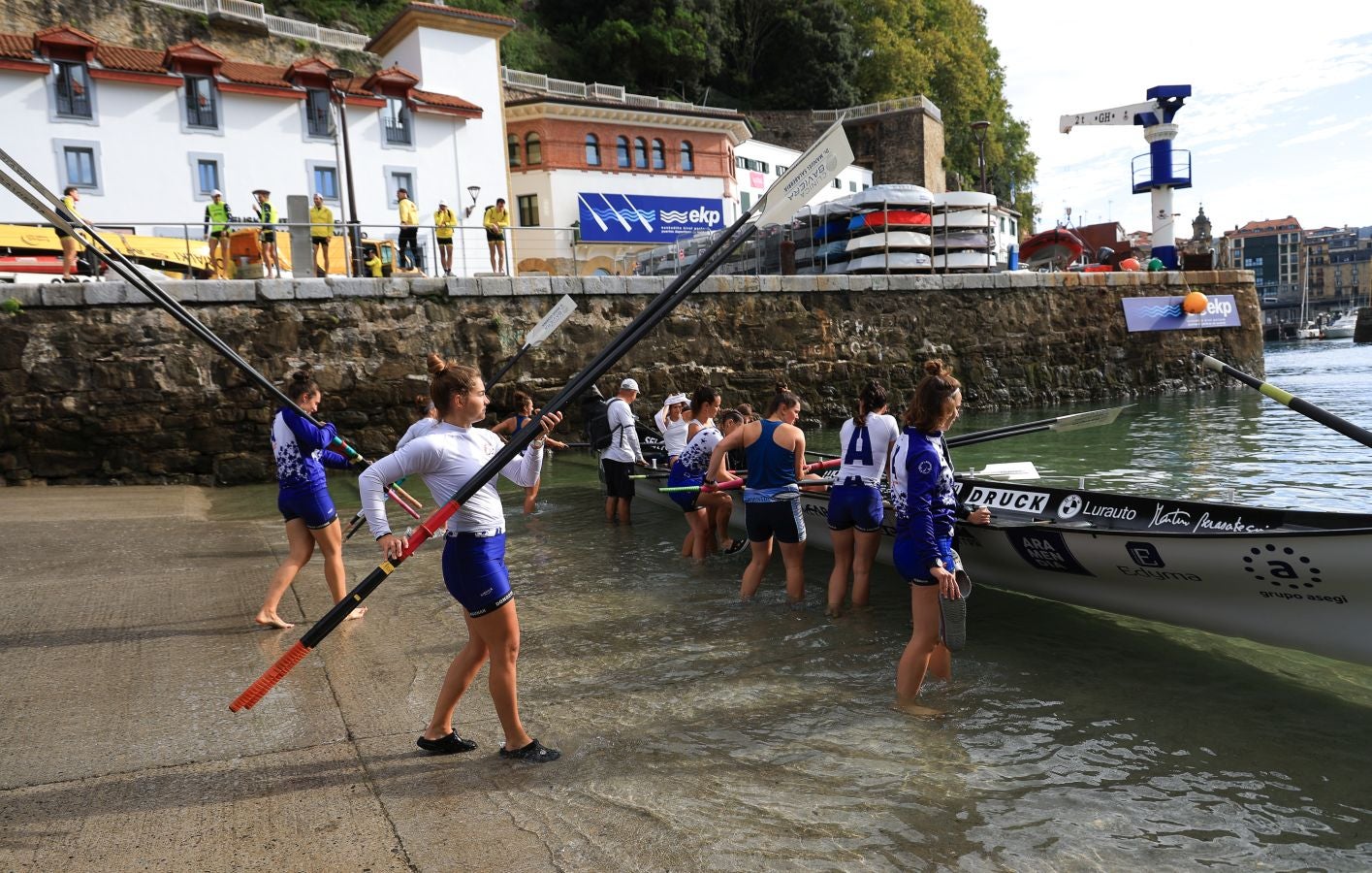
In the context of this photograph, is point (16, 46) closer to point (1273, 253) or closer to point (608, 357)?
point (608, 357)

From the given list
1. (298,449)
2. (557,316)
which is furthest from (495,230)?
(298,449)

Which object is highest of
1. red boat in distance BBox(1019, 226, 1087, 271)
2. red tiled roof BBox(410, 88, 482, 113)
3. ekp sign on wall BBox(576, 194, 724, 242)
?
red tiled roof BBox(410, 88, 482, 113)

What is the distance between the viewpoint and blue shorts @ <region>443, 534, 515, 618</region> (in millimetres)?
4145

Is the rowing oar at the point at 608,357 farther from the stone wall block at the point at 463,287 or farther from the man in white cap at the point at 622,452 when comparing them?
the stone wall block at the point at 463,287

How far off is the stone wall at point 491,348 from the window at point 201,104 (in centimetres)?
1904

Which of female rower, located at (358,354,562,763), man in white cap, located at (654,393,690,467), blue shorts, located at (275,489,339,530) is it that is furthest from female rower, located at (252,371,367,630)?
man in white cap, located at (654,393,690,467)

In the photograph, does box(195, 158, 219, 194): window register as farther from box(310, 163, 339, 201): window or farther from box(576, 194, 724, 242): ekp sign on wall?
box(576, 194, 724, 242): ekp sign on wall

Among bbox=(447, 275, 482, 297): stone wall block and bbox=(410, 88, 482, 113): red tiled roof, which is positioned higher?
bbox=(410, 88, 482, 113): red tiled roof

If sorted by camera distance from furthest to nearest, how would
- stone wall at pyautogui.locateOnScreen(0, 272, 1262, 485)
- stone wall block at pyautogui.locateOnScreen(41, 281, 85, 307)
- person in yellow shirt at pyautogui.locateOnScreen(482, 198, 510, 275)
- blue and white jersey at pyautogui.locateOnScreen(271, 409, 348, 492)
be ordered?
person in yellow shirt at pyautogui.locateOnScreen(482, 198, 510, 275)
stone wall at pyautogui.locateOnScreen(0, 272, 1262, 485)
stone wall block at pyautogui.locateOnScreen(41, 281, 85, 307)
blue and white jersey at pyautogui.locateOnScreen(271, 409, 348, 492)

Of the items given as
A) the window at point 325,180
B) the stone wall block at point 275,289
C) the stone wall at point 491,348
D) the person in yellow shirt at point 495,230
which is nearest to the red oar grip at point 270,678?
the stone wall at point 491,348

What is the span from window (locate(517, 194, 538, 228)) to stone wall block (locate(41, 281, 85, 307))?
1132 inches

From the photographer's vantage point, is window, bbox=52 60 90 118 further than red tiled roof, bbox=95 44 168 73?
No

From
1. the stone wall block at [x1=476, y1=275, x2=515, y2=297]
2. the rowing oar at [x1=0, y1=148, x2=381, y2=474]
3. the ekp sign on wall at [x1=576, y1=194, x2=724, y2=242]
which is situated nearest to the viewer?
the rowing oar at [x1=0, y1=148, x2=381, y2=474]

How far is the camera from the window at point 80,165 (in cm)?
2906
